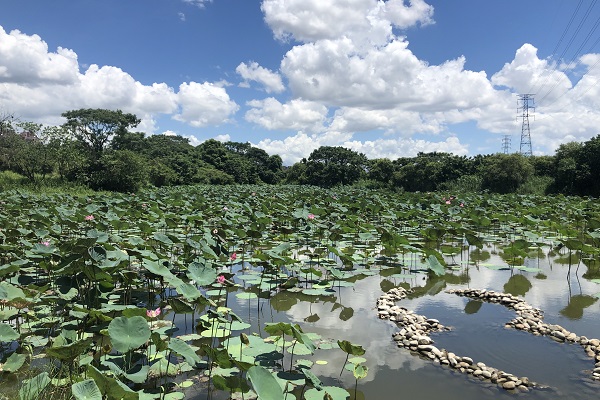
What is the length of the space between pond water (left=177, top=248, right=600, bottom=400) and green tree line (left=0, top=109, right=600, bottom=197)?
74.4ft

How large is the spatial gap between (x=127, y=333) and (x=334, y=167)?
5124 centimetres

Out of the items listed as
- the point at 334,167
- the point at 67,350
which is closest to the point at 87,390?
the point at 67,350

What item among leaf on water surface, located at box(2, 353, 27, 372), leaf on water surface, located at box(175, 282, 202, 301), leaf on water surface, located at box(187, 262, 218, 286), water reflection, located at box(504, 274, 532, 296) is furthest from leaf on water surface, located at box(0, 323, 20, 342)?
water reflection, located at box(504, 274, 532, 296)

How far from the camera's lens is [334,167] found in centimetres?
5381

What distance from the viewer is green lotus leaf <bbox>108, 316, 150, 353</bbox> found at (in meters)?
3.12

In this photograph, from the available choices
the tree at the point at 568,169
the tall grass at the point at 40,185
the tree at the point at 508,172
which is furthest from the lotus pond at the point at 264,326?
the tree at the point at 508,172

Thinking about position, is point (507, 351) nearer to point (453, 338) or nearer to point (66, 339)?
point (453, 338)

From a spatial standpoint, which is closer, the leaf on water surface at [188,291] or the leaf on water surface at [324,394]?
the leaf on water surface at [324,394]

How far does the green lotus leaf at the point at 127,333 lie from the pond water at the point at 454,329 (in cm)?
78

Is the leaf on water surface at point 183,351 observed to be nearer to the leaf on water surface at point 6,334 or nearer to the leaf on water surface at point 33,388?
the leaf on water surface at point 33,388

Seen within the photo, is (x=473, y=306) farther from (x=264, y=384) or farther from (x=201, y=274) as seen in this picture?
(x=264, y=384)

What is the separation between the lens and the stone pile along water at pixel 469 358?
390cm

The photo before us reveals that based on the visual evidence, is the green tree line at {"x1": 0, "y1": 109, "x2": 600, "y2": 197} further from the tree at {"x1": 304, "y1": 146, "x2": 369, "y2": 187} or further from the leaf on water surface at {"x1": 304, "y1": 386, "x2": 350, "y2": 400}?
the leaf on water surface at {"x1": 304, "y1": 386, "x2": 350, "y2": 400}

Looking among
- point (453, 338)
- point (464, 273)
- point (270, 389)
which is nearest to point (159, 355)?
point (270, 389)
